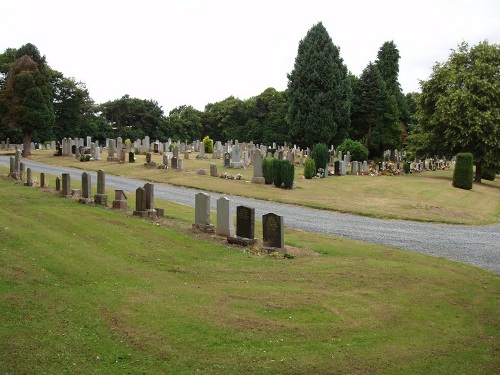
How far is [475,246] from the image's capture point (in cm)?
1723

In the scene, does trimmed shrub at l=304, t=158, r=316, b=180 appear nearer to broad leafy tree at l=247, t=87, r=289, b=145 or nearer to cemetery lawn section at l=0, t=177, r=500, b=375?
cemetery lawn section at l=0, t=177, r=500, b=375

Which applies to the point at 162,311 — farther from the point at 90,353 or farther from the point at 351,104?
the point at 351,104

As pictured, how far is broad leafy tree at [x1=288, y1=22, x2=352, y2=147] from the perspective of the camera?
5581 cm

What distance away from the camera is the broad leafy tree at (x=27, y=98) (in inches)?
1799

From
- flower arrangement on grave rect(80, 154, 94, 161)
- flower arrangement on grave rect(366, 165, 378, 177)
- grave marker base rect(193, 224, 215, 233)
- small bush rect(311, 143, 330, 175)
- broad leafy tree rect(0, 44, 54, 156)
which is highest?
broad leafy tree rect(0, 44, 54, 156)

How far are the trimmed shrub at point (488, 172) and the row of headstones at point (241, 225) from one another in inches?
1305

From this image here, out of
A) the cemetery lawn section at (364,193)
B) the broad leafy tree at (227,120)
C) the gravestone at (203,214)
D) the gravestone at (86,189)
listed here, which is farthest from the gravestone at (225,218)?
the broad leafy tree at (227,120)

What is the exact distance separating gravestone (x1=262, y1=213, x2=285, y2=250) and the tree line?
31.2m

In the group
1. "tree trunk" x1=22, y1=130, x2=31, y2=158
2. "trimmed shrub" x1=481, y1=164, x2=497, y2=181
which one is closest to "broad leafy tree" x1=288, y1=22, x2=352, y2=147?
"trimmed shrub" x1=481, y1=164, x2=497, y2=181

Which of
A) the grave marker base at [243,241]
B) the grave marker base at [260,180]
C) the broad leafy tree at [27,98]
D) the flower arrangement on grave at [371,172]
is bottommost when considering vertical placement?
the grave marker base at [243,241]

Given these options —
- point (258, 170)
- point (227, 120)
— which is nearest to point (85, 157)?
point (258, 170)

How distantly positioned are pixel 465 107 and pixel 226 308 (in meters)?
37.6

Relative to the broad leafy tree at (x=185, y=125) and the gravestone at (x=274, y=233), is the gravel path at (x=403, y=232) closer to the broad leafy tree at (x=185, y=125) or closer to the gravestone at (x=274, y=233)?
the gravestone at (x=274, y=233)

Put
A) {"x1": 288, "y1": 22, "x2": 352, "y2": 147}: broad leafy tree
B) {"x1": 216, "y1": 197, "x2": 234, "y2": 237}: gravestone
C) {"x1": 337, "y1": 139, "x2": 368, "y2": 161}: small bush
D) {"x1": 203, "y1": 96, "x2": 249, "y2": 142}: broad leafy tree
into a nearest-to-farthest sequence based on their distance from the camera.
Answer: {"x1": 216, "y1": 197, "x2": 234, "y2": 237}: gravestone, {"x1": 337, "y1": 139, "x2": 368, "y2": 161}: small bush, {"x1": 288, "y1": 22, "x2": 352, "y2": 147}: broad leafy tree, {"x1": 203, "y1": 96, "x2": 249, "y2": 142}: broad leafy tree
